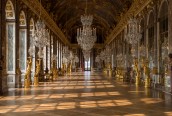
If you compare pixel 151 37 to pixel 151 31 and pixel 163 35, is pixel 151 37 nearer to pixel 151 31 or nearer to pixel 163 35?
pixel 151 31

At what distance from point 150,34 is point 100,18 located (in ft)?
98.3

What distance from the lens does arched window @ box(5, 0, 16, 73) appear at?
17.6 meters

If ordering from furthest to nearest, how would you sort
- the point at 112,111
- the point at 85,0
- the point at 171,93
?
the point at 85,0 → the point at 171,93 → the point at 112,111

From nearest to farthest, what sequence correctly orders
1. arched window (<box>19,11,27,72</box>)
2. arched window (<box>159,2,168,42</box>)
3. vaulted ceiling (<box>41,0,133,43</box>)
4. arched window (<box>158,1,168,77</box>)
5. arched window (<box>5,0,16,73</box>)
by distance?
arched window (<box>158,1,168,77</box>)
arched window (<box>159,2,168,42</box>)
arched window (<box>5,0,16,73</box>)
arched window (<box>19,11,27,72</box>)
vaulted ceiling (<box>41,0,133,43</box>)

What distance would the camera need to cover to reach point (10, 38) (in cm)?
1795

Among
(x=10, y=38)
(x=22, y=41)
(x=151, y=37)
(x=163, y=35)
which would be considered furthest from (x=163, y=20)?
(x=22, y=41)

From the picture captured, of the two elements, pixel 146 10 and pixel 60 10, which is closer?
pixel 146 10

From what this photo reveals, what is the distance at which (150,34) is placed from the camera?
2025 centimetres

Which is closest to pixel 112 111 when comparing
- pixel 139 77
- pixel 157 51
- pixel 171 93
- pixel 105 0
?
pixel 171 93

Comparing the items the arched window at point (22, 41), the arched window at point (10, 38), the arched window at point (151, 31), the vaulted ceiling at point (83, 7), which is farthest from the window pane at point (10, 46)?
the vaulted ceiling at point (83, 7)

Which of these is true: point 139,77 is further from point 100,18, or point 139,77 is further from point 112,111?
point 100,18

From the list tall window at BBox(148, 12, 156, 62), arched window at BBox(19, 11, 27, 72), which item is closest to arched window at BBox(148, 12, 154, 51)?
tall window at BBox(148, 12, 156, 62)

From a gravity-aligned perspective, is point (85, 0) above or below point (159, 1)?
above

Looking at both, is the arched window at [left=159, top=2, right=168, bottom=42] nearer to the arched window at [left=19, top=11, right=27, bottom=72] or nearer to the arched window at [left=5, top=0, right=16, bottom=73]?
the arched window at [left=5, top=0, right=16, bottom=73]
